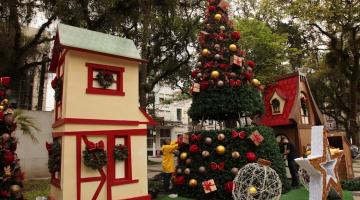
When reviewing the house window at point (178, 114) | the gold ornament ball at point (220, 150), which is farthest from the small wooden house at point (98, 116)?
the house window at point (178, 114)

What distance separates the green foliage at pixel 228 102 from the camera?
10.3 metres

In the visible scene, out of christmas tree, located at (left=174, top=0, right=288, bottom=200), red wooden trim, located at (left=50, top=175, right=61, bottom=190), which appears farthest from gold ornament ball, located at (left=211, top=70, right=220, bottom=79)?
red wooden trim, located at (left=50, top=175, right=61, bottom=190)

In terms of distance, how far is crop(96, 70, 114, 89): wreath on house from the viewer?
8.55m

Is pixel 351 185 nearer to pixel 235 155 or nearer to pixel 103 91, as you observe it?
pixel 235 155

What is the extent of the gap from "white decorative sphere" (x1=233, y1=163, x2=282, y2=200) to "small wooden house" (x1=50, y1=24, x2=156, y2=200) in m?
2.77

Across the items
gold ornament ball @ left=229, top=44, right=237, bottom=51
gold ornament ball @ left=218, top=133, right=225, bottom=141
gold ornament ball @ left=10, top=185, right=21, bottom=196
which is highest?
gold ornament ball @ left=229, top=44, right=237, bottom=51

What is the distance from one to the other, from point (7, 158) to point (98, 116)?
2.36 m

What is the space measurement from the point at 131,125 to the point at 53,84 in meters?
2.76

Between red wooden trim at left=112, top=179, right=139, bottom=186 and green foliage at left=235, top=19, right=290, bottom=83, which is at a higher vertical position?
green foliage at left=235, top=19, right=290, bottom=83

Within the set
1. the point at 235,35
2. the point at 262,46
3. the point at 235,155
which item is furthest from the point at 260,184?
the point at 262,46

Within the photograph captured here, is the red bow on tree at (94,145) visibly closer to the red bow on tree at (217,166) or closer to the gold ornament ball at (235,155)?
the red bow on tree at (217,166)

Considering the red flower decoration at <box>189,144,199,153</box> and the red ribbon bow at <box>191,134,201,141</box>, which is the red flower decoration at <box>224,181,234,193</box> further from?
the red ribbon bow at <box>191,134,201,141</box>

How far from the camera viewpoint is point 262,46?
21109mm

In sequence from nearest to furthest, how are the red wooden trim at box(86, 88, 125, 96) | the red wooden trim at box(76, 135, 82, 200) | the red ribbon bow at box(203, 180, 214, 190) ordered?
1. the red wooden trim at box(76, 135, 82, 200)
2. the red wooden trim at box(86, 88, 125, 96)
3. the red ribbon bow at box(203, 180, 214, 190)
